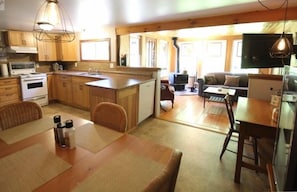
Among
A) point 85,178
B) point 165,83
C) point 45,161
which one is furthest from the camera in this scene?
point 165,83

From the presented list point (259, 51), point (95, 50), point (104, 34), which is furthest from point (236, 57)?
point (95, 50)

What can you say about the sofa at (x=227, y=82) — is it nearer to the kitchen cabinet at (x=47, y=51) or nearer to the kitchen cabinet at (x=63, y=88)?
the kitchen cabinet at (x=63, y=88)

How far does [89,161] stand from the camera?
1136 millimetres

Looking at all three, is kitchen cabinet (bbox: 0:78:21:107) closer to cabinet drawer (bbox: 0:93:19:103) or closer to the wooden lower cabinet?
cabinet drawer (bbox: 0:93:19:103)

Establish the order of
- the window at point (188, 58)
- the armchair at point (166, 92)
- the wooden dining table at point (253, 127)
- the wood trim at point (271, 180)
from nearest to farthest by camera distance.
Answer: the wood trim at point (271, 180) → the wooden dining table at point (253, 127) → the armchair at point (166, 92) → the window at point (188, 58)

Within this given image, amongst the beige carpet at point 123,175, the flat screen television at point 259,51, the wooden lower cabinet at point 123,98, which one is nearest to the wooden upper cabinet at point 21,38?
the wooden lower cabinet at point 123,98

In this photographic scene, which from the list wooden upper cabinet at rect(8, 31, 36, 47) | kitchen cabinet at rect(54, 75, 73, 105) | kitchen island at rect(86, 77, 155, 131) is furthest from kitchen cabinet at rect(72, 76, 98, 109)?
wooden upper cabinet at rect(8, 31, 36, 47)

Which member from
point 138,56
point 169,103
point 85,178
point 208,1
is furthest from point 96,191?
point 138,56

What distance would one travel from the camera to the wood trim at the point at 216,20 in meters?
2.89

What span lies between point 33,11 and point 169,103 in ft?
13.3

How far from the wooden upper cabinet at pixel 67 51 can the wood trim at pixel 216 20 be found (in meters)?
1.67

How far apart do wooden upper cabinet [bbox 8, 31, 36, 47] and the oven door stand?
0.99 m

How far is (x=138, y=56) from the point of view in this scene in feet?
20.0

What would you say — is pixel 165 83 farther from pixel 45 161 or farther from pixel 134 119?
pixel 45 161
